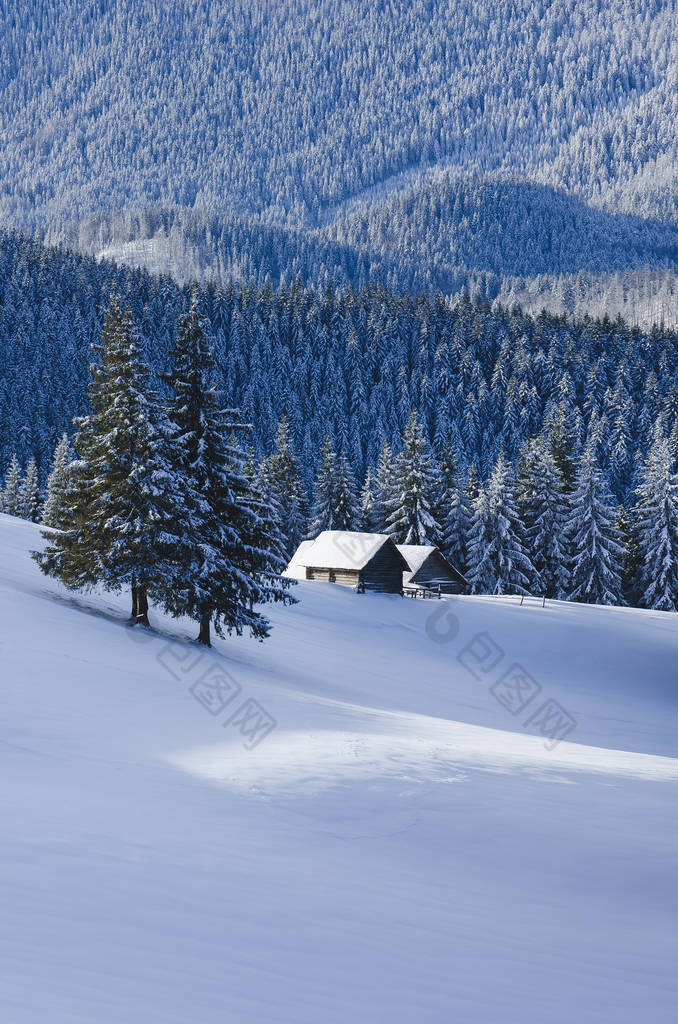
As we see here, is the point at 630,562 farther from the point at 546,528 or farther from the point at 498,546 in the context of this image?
the point at 498,546

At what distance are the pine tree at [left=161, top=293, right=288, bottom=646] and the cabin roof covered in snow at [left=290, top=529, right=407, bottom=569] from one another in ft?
75.6

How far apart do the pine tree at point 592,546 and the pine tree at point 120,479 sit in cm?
4180

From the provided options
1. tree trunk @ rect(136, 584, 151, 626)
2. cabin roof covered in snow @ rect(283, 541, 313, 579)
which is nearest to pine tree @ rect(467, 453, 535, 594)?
cabin roof covered in snow @ rect(283, 541, 313, 579)

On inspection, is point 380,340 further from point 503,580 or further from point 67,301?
point 503,580

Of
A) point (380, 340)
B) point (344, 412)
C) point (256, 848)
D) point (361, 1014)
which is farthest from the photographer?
point (380, 340)

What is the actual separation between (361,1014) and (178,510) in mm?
17238

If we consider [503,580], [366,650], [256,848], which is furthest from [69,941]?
[503,580]

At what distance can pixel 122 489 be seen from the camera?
20906 millimetres

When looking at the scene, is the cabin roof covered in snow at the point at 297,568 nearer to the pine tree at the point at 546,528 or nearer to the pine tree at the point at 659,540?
the pine tree at the point at 546,528

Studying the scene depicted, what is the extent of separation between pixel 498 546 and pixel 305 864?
165 feet

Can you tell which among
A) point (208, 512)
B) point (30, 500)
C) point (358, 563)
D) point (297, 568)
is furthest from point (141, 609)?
point (30, 500)

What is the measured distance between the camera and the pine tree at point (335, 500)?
6569 centimetres

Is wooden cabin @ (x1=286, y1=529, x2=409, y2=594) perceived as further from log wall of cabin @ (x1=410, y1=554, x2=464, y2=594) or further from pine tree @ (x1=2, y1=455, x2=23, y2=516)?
pine tree @ (x1=2, y1=455, x2=23, y2=516)

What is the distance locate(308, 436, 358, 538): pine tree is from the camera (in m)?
65.7
